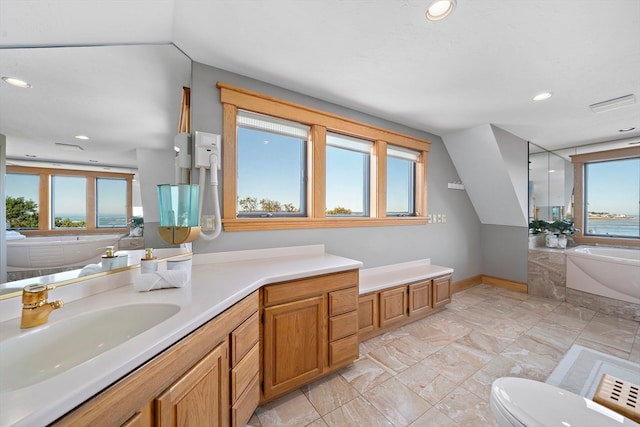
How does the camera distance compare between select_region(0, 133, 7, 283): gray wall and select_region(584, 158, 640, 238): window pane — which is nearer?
select_region(0, 133, 7, 283): gray wall

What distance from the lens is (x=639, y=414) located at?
1034mm

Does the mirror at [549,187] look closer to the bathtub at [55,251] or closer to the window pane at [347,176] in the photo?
the window pane at [347,176]

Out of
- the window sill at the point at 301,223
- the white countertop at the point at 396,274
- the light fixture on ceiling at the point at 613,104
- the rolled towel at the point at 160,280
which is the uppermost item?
the light fixture on ceiling at the point at 613,104

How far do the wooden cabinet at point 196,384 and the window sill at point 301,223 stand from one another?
73 cm

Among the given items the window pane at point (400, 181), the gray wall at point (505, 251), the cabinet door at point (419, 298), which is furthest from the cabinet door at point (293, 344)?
the gray wall at point (505, 251)

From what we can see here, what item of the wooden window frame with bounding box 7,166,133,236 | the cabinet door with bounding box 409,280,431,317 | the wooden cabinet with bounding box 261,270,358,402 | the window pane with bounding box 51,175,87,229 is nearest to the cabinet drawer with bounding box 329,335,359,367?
the wooden cabinet with bounding box 261,270,358,402

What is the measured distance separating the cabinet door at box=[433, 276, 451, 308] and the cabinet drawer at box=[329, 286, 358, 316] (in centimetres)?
149

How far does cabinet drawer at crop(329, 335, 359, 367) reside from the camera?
1790 millimetres

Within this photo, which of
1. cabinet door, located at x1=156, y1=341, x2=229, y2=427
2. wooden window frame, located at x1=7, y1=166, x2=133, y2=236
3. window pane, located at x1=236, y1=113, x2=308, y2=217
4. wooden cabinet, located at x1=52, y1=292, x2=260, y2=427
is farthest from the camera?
window pane, located at x1=236, y1=113, x2=308, y2=217

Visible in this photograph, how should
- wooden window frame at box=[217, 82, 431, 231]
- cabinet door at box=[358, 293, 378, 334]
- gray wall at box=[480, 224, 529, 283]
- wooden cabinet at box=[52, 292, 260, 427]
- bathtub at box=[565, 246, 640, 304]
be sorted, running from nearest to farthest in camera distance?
wooden cabinet at box=[52, 292, 260, 427] < wooden window frame at box=[217, 82, 431, 231] < cabinet door at box=[358, 293, 378, 334] < bathtub at box=[565, 246, 640, 304] < gray wall at box=[480, 224, 529, 283]

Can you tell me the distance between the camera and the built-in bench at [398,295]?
91.2 inches

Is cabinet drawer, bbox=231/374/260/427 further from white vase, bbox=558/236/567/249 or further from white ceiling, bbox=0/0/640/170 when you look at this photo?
white vase, bbox=558/236/567/249

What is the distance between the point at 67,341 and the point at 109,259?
476 millimetres

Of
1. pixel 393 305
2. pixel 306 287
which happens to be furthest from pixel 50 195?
pixel 393 305
